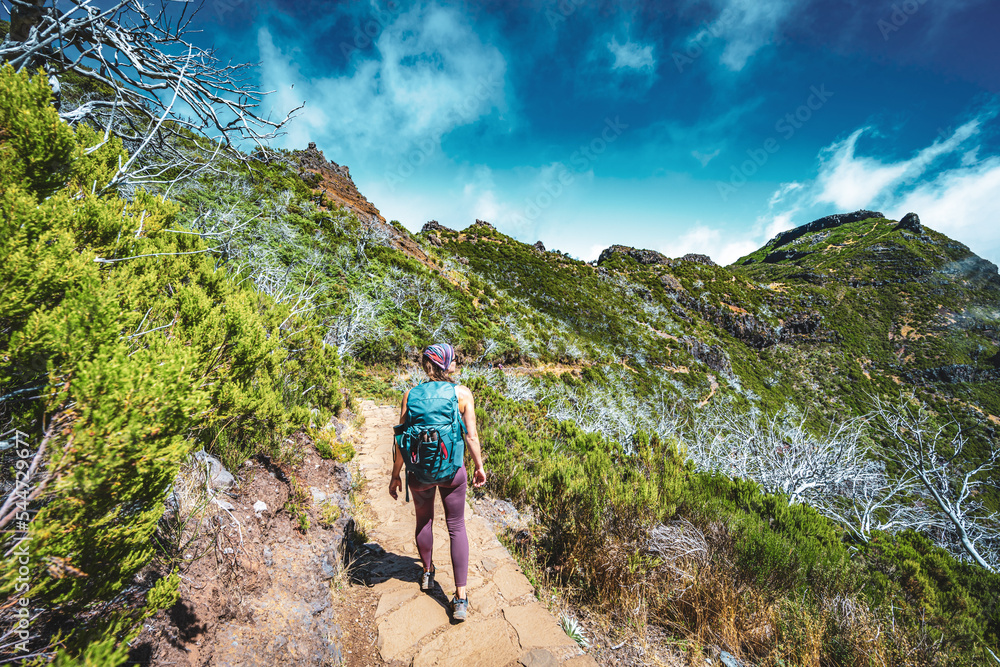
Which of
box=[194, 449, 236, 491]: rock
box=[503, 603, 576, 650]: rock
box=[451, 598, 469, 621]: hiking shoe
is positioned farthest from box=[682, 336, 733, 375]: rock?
box=[194, 449, 236, 491]: rock

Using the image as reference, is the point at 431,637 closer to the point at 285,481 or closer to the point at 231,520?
the point at 231,520

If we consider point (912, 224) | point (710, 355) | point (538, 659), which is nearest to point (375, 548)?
point (538, 659)

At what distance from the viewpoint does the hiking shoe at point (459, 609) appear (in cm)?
222

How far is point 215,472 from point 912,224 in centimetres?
9194

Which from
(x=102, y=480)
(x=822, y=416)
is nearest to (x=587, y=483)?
(x=102, y=480)

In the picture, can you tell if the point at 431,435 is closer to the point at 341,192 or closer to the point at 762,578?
the point at 762,578

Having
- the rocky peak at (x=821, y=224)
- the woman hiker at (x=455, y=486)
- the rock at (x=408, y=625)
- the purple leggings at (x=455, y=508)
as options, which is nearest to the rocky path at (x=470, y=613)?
the rock at (x=408, y=625)

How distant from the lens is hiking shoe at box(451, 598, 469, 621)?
2.22 metres

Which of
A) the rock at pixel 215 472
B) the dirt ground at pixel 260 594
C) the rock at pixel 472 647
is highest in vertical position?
the rock at pixel 215 472

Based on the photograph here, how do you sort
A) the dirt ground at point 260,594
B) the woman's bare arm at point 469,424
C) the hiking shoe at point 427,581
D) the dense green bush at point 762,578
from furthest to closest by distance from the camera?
the hiking shoe at point 427,581 → the woman's bare arm at point 469,424 → the dense green bush at point 762,578 → the dirt ground at point 260,594

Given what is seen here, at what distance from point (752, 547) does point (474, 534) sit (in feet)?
7.55

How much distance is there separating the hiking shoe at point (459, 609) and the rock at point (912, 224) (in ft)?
293

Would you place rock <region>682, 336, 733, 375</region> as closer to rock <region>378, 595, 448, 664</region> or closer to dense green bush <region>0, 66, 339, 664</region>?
rock <region>378, 595, 448, 664</region>

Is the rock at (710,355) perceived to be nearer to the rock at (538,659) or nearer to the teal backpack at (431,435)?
the rock at (538,659)
